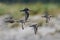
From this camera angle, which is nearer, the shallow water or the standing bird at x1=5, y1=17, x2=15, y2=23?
the shallow water

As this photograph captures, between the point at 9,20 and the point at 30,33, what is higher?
the point at 9,20

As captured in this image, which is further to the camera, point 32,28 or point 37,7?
point 37,7

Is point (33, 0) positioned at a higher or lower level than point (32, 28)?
higher

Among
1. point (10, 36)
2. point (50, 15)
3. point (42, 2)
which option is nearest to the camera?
point (10, 36)

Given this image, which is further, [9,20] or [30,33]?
[9,20]

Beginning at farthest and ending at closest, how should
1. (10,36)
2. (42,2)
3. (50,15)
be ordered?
(42,2) < (50,15) < (10,36)

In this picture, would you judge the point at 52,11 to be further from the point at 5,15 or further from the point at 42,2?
the point at 5,15

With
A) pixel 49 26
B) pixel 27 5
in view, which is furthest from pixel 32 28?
pixel 27 5

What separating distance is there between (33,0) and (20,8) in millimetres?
343

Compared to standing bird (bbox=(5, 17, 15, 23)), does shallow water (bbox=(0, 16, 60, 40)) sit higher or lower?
lower

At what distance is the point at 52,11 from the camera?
419 cm

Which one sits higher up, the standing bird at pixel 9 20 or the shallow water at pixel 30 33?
the standing bird at pixel 9 20

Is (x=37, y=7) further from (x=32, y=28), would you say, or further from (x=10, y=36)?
(x=10, y=36)

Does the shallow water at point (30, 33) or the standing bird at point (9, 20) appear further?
the standing bird at point (9, 20)
